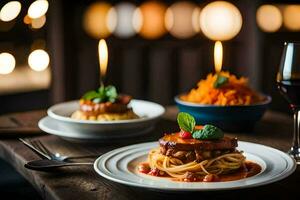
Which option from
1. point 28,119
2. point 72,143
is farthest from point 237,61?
point 72,143

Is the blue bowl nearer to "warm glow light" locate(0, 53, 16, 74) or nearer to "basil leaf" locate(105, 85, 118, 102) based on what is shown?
"basil leaf" locate(105, 85, 118, 102)

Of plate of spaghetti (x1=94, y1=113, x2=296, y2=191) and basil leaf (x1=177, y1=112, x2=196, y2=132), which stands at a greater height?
basil leaf (x1=177, y1=112, x2=196, y2=132)

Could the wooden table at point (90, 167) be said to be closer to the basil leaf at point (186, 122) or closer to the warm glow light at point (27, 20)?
the basil leaf at point (186, 122)

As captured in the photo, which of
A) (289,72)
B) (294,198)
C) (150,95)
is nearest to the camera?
(294,198)

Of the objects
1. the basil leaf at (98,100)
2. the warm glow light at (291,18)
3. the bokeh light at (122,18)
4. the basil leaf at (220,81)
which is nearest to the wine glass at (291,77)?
the basil leaf at (220,81)

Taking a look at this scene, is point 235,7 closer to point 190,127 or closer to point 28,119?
point 28,119

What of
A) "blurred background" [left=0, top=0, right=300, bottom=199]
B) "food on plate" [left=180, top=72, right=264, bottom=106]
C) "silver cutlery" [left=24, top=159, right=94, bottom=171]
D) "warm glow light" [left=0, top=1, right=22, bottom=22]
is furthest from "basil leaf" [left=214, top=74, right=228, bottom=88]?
"warm glow light" [left=0, top=1, right=22, bottom=22]

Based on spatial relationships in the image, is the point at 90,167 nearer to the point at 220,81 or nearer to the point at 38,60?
the point at 220,81

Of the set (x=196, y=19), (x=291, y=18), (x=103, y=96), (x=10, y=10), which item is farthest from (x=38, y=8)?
(x=103, y=96)
